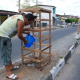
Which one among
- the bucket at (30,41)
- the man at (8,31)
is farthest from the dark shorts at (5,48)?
the bucket at (30,41)

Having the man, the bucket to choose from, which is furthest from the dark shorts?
the bucket

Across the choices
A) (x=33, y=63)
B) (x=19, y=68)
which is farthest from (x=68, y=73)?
(x=19, y=68)

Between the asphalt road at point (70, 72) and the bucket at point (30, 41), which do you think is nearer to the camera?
the bucket at point (30, 41)

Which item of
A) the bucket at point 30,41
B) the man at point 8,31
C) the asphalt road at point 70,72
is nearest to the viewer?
the man at point 8,31

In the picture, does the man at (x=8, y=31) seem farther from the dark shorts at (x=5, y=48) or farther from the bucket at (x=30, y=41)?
the bucket at (x=30, y=41)

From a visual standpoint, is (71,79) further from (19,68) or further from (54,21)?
(54,21)

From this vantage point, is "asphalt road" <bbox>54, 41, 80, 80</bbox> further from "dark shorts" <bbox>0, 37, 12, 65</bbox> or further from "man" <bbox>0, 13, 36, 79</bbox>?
"dark shorts" <bbox>0, 37, 12, 65</bbox>

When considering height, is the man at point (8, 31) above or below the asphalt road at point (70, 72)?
above

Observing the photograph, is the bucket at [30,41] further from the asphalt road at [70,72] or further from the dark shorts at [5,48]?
the asphalt road at [70,72]

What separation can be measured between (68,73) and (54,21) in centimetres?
3378

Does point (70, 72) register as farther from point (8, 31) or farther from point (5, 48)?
point (8, 31)

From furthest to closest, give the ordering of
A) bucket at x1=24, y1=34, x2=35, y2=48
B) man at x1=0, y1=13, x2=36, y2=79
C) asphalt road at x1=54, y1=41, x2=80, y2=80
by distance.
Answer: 1. asphalt road at x1=54, y1=41, x2=80, y2=80
2. bucket at x1=24, y1=34, x2=35, y2=48
3. man at x1=0, y1=13, x2=36, y2=79

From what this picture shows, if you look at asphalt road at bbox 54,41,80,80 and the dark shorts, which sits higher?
the dark shorts

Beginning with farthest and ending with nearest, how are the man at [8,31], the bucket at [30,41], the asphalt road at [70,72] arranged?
the asphalt road at [70,72] < the bucket at [30,41] < the man at [8,31]
